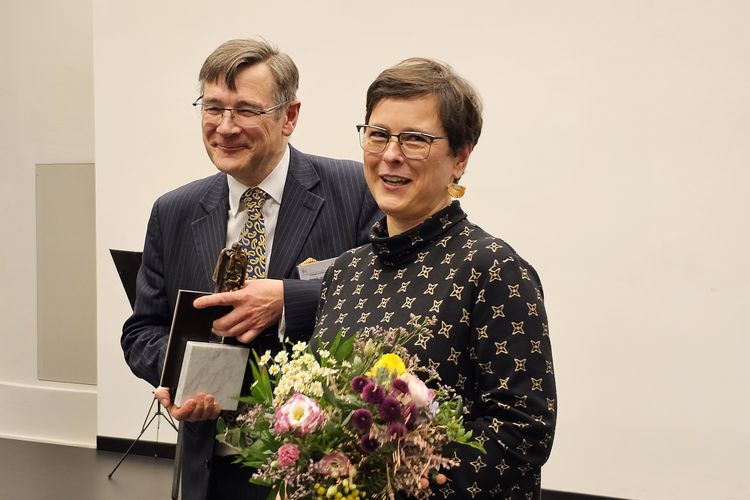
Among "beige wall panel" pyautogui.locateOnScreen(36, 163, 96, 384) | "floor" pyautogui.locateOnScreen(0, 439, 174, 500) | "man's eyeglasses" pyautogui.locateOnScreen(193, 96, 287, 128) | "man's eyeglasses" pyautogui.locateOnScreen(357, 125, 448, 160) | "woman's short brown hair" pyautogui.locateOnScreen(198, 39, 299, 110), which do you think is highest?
"woman's short brown hair" pyautogui.locateOnScreen(198, 39, 299, 110)

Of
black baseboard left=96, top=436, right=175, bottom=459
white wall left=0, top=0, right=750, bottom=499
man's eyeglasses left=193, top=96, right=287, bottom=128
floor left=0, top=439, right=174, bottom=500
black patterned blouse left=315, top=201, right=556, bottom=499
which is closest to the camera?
black patterned blouse left=315, top=201, right=556, bottom=499

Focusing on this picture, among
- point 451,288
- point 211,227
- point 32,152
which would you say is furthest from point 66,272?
point 451,288

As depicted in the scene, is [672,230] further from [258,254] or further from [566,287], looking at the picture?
[258,254]

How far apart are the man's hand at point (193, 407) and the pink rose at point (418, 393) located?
776 mm

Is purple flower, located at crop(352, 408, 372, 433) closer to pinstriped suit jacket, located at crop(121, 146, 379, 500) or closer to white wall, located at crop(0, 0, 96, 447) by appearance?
pinstriped suit jacket, located at crop(121, 146, 379, 500)

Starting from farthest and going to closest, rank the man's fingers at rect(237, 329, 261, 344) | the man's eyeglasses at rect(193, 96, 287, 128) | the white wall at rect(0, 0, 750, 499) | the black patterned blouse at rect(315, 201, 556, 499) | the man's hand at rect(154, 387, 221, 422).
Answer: the white wall at rect(0, 0, 750, 499) → the man's eyeglasses at rect(193, 96, 287, 128) → the man's fingers at rect(237, 329, 261, 344) → the man's hand at rect(154, 387, 221, 422) → the black patterned blouse at rect(315, 201, 556, 499)

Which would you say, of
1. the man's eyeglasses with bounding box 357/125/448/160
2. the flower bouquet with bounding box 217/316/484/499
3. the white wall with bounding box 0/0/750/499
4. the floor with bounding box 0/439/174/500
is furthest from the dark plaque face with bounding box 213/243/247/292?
the floor with bounding box 0/439/174/500

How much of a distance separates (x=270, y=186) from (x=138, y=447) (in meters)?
4.53

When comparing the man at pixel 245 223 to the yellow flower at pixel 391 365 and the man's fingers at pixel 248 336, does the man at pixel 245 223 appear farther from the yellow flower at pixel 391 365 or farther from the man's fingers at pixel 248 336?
the yellow flower at pixel 391 365

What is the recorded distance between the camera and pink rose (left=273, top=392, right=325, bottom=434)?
4.88 ft

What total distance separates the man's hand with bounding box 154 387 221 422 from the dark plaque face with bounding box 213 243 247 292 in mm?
259

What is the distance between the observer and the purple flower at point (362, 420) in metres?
1.45

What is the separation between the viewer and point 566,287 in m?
5.24

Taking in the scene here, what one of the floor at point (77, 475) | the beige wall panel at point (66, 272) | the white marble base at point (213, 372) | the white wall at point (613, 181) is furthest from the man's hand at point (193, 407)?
the beige wall panel at point (66, 272)
